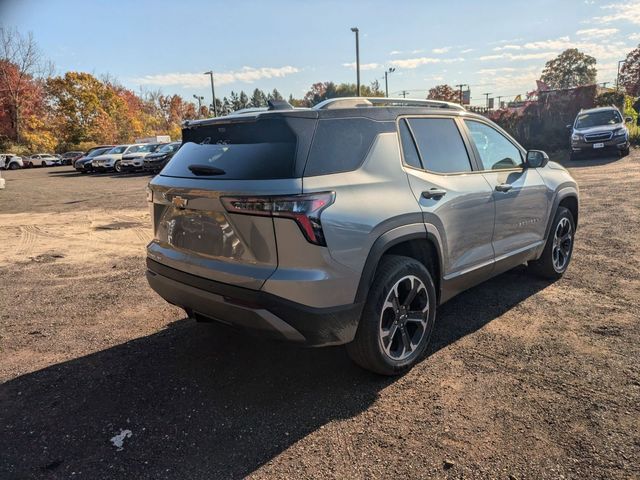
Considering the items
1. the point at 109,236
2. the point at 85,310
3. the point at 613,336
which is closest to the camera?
the point at 613,336

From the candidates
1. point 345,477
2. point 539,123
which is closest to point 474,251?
point 345,477

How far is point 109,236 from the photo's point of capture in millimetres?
8641

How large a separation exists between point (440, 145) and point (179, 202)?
2105 mm

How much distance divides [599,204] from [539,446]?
8.53 meters

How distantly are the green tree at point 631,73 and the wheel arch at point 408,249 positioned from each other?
55372 mm

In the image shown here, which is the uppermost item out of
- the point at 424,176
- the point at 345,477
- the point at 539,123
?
the point at 539,123

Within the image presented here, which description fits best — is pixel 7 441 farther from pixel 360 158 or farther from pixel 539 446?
pixel 539 446

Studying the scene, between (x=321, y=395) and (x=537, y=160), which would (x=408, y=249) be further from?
(x=537, y=160)

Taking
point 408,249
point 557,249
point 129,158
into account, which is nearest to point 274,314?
point 408,249

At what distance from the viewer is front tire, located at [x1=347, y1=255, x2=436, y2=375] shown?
3.11 m

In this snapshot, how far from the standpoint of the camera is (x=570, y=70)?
7694 cm

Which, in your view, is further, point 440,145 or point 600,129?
point 600,129

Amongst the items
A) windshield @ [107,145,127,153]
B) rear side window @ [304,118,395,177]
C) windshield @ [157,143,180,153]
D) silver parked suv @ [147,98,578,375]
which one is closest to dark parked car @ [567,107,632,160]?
silver parked suv @ [147,98,578,375]

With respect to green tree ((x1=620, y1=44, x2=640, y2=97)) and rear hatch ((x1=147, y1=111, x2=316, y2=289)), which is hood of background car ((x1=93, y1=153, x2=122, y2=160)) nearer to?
rear hatch ((x1=147, y1=111, x2=316, y2=289))
